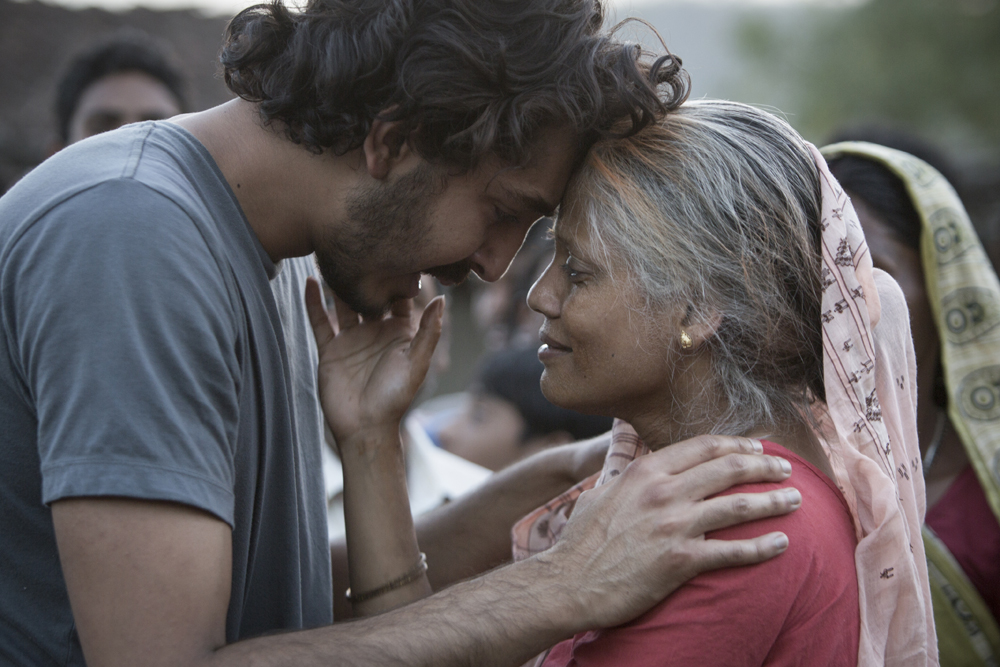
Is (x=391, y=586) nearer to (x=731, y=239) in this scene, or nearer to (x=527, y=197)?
(x=527, y=197)

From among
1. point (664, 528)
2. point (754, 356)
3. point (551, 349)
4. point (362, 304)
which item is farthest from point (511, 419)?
point (664, 528)

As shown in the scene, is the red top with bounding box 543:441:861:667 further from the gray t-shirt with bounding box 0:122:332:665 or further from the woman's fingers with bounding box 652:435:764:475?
the gray t-shirt with bounding box 0:122:332:665

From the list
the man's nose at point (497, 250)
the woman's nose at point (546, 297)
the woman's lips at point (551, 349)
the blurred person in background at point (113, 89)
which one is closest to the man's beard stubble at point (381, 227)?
the man's nose at point (497, 250)

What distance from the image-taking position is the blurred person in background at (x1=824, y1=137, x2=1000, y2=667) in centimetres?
296

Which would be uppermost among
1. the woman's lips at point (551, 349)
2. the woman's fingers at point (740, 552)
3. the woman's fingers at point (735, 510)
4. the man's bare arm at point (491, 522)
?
the woman's lips at point (551, 349)

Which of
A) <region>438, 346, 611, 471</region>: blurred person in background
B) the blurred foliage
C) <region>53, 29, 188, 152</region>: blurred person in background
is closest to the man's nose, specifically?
<region>438, 346, 611, 471</region>: blurred person in background

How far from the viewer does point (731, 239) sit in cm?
211

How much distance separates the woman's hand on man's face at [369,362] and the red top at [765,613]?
98 centimetres

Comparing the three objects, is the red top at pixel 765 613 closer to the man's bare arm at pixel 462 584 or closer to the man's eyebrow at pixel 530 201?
the man's bare arm at pixel 462 584

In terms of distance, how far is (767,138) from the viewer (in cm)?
220

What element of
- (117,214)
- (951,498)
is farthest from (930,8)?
(117,214)

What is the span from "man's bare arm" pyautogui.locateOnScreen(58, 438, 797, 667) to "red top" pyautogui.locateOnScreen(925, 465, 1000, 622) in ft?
5.27

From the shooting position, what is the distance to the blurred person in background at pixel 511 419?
17.0 ft

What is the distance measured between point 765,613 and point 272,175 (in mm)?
1597
